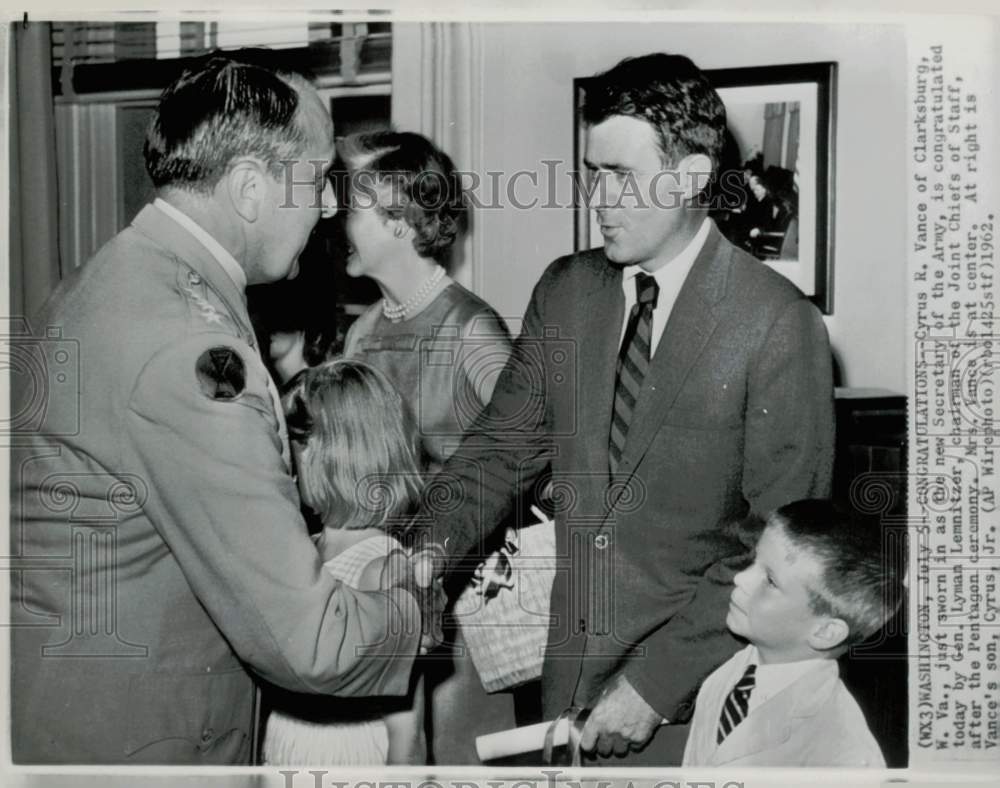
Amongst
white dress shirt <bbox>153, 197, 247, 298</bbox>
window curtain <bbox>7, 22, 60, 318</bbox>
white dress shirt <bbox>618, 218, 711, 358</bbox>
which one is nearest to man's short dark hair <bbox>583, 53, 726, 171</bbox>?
Result: white dress shirt <bbox>618, 218, 711, 358</bbox>

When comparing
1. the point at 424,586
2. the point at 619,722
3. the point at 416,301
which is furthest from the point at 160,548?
the point at 619,722

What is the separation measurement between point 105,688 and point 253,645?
0.26 meters

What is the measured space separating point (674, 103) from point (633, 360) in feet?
1.23

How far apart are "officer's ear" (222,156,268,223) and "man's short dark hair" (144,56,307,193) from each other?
0.04 feet

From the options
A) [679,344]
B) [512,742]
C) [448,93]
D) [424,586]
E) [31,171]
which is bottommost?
[512,742]

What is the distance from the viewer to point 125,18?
5.18 ft

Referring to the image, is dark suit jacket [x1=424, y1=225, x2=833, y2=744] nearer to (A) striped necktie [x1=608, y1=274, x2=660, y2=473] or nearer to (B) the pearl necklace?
(A) striped necktie [x1=608, y1=274, x2=660, y2=473]

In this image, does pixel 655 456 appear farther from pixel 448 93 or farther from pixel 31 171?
pixel 31 171

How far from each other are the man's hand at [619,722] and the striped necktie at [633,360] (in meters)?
0.33

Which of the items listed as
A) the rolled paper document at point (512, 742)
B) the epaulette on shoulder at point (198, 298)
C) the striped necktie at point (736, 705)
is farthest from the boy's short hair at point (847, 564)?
the epaulette on shoulder at point (198, 298)

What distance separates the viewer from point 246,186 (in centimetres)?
152

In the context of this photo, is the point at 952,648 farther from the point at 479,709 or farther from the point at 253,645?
the point at 253,645

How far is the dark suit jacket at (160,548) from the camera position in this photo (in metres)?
1.45

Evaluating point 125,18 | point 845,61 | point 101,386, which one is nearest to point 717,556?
point 845,61
